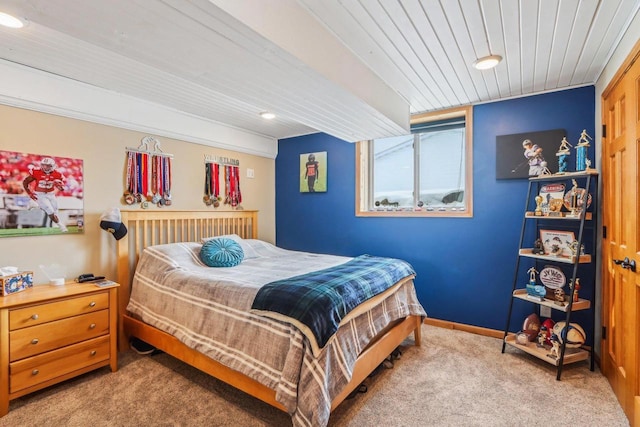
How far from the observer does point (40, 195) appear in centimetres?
242

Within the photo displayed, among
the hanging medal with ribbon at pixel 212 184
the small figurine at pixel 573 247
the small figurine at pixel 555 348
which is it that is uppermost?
the hanging medal with ribbon at pixel 212 184

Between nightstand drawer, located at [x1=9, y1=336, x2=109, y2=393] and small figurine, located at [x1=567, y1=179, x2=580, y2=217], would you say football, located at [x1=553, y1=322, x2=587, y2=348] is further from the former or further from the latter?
nightstand drawer, located at [x1=9, y1=336, x2=109, y2=393]

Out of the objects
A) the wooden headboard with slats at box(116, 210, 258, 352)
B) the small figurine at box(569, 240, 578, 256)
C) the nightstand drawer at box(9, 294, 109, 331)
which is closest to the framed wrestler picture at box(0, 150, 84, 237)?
the wooden headboard with slats at box(116, 210, 258, 352)

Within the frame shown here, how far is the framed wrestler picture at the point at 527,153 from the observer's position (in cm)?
274

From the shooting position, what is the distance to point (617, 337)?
2.04 metres

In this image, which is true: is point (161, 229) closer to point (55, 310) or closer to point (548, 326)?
point (55, 310)

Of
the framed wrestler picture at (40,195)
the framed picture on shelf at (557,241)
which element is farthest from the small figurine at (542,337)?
the framed wrestler picture at (40,195)

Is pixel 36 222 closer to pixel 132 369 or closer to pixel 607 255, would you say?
pixel 132 369

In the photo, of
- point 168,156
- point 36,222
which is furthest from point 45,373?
point 168,156

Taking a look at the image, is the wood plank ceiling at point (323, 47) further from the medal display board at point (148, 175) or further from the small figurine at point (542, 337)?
the small figurine at point (542, 337)

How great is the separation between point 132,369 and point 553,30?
3.76 meters

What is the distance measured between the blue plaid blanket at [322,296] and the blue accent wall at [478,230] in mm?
1176

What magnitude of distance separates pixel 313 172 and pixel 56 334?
9.92ft

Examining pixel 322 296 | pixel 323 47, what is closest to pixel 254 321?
pixel 322 296
